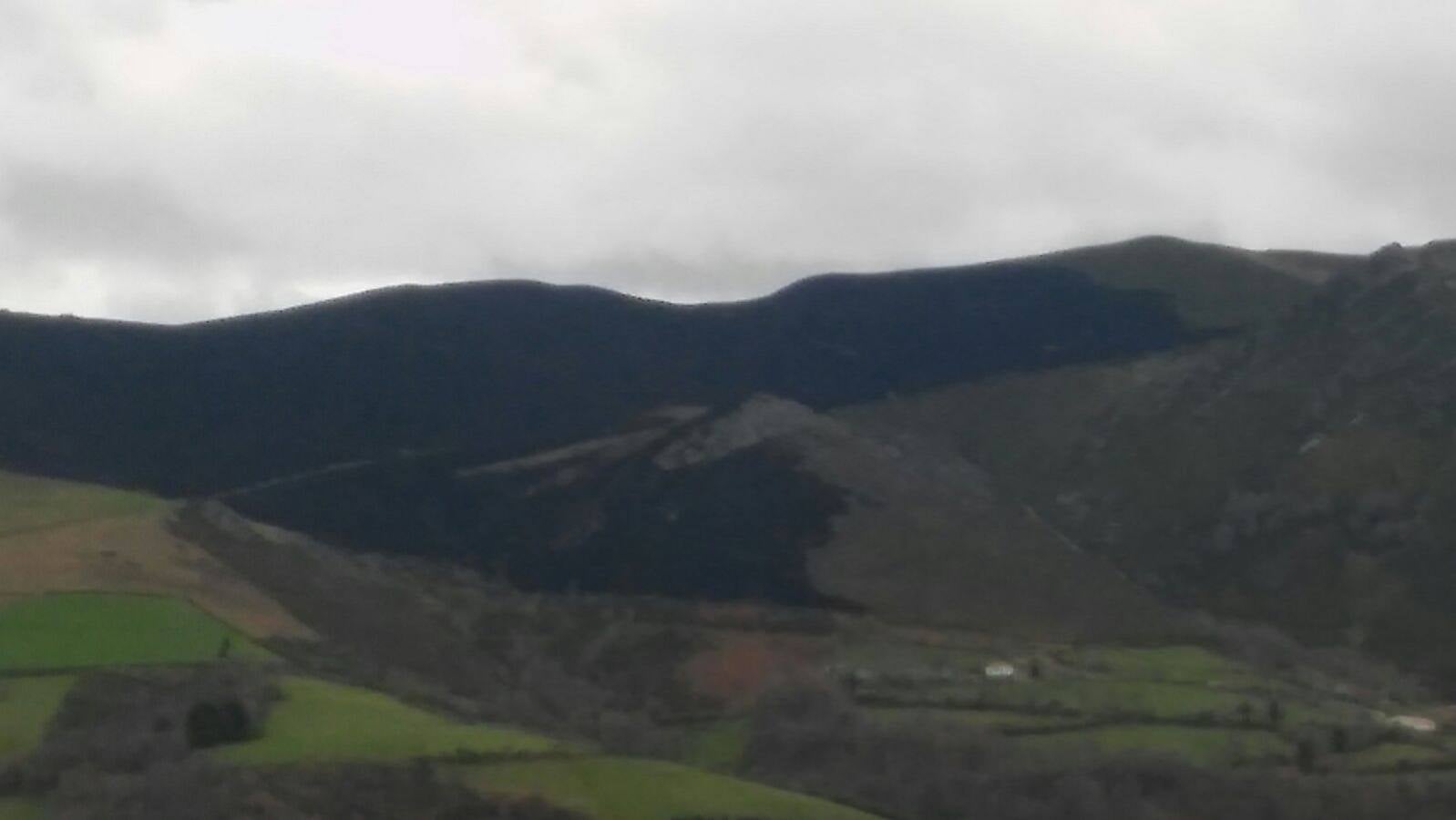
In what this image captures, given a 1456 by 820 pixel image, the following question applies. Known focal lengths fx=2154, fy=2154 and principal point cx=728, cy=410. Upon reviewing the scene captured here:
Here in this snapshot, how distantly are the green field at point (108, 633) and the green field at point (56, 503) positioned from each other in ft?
41.6

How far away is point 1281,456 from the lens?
99750mm

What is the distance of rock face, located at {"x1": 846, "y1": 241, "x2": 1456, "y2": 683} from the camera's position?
9150 cm

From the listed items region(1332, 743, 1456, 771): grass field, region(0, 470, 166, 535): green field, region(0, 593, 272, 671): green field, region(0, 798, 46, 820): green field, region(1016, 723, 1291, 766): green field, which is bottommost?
region(1332, 743, 1456, 771): grass field

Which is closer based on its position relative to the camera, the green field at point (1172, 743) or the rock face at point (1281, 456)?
the green field at point (1172, 743)

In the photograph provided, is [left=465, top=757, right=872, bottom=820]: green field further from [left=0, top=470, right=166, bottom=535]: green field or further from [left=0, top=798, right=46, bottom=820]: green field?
[left=0, top=470, right=166, bottom=535]: green field

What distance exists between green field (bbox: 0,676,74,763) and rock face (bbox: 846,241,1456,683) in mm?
51234

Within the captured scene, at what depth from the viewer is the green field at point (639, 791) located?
47000 millimetres

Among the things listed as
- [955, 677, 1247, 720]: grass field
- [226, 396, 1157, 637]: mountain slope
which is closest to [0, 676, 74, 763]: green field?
[955, 677, 1247, 720]: grass field

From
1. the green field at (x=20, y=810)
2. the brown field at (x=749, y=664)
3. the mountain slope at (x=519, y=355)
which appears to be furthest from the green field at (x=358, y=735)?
the mountain slope at (x=519, y=355)

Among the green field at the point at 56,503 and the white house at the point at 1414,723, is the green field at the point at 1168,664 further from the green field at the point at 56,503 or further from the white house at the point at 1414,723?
the green field at the point at 56,503

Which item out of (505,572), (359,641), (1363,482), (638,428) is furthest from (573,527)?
(1363,482)

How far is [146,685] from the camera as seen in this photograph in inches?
2253

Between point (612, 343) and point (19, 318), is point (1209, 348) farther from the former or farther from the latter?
point (19, 318)

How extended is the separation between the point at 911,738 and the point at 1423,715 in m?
20.3
